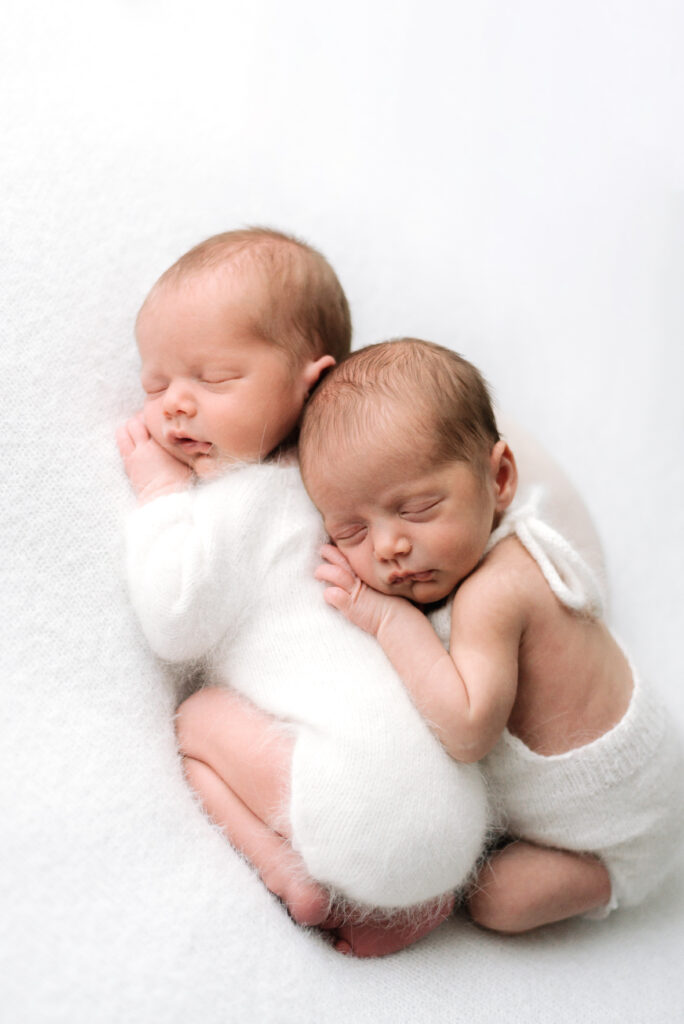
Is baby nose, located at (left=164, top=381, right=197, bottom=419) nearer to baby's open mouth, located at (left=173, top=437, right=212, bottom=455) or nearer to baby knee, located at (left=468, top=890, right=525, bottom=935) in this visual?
baby's open mouth, located at (left=173, top=437, right=212, bottom=455)

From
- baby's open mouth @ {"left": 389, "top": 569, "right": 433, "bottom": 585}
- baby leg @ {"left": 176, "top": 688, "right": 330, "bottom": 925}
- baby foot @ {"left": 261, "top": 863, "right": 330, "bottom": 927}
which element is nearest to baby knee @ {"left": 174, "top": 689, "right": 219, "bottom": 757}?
baby leg @ {"left": 176, "top": 688, "right": 330, "bottom": 925}

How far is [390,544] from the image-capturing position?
49.6 inches

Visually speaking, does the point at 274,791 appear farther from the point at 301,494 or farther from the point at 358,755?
the point at 301,494

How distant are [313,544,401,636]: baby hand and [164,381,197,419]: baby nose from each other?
275 mm

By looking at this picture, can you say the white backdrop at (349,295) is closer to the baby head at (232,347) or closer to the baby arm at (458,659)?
the baby head at (232,347)

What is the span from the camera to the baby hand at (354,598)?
131cm

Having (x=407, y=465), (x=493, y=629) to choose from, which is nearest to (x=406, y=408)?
(x=407, y=465)

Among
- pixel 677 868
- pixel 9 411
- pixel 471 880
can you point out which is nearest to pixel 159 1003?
pixel 471 880

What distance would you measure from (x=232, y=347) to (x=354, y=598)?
37cm

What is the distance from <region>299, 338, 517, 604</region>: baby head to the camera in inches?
49.2

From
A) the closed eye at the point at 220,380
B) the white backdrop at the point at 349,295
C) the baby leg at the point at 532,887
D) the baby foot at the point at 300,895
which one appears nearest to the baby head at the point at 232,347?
the closed eye at the point at 220,380

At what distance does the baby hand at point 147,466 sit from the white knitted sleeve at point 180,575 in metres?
0.04

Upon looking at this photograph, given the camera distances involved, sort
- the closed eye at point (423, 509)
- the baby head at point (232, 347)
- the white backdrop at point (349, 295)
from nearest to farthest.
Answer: the white backdrop at point (349, 295) < the closed eye at point (423, 509) < the baby head at point (232, 347)

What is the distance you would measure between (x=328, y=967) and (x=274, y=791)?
208mm
